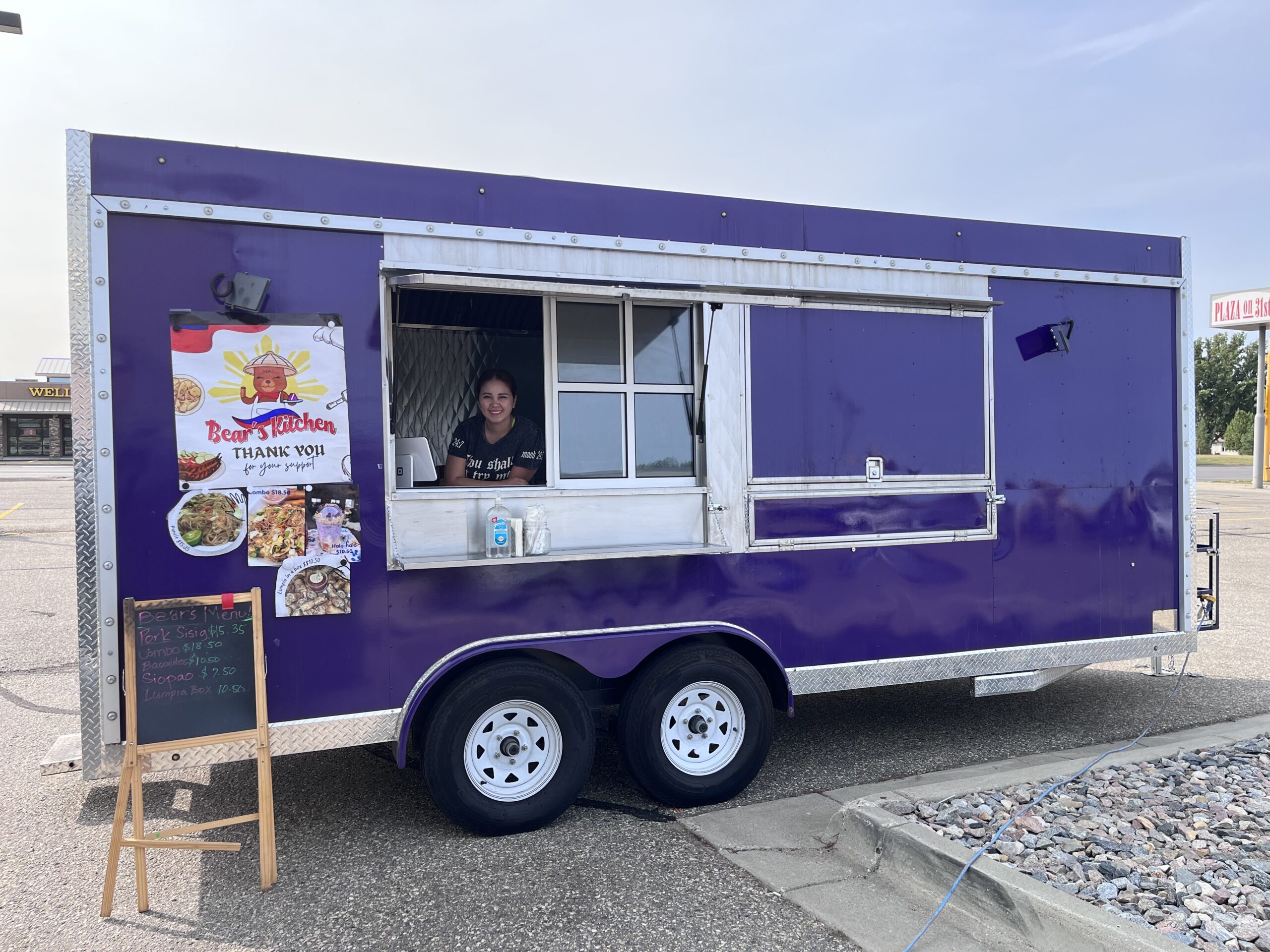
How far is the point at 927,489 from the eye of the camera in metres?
5.04

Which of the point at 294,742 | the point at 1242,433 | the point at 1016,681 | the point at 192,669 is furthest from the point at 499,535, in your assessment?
the point at 1242,433

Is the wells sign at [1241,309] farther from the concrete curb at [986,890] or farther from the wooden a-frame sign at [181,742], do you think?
the wooden a-frame sign at [181,742]

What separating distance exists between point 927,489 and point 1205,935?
8.19 feet

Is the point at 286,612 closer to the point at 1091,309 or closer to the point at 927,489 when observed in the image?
the point at 927,489

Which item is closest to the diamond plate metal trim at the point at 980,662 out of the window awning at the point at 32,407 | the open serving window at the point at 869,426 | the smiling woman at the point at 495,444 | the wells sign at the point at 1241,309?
the open serving window at the point at 869,426

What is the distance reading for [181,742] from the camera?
371 centimetres

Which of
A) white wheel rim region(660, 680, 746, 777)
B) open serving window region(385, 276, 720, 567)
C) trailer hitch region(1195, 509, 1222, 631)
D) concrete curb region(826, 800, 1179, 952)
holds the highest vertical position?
open serving window region(385, 276, 720, 567)

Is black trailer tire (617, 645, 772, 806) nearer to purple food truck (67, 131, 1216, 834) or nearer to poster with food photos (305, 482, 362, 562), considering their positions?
purple food truck (67, 131, 1216, 834)

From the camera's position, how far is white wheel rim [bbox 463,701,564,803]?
416 cm

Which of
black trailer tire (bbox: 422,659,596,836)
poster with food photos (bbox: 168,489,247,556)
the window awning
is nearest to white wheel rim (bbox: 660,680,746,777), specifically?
black trailer tire (bbox: 422,659,596,836)

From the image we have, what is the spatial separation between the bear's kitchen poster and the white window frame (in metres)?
0.93

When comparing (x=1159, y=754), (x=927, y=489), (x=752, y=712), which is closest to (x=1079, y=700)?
(x=1159, y=754)

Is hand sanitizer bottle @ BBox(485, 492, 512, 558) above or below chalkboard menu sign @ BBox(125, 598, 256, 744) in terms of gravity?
above

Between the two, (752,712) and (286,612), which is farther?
(752,712)
